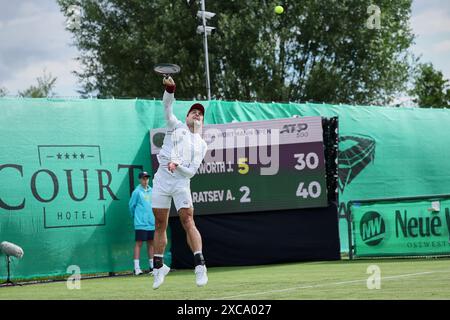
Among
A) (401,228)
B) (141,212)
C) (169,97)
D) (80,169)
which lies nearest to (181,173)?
(169,97)

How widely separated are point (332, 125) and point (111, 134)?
13.9ft

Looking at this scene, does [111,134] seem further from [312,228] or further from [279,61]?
[279,61]

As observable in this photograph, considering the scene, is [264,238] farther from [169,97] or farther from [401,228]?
[169,97]

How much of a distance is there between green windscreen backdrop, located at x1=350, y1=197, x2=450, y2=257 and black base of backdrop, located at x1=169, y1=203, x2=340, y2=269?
0.71m

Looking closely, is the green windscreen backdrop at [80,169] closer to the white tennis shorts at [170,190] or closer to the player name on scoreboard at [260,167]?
the player name on scoreboard at [260,167]

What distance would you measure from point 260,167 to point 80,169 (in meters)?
3.44

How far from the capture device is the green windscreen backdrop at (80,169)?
56.2ft

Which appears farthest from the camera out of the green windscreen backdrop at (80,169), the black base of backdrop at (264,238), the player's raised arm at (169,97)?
the black base of backdrop at (264,238)

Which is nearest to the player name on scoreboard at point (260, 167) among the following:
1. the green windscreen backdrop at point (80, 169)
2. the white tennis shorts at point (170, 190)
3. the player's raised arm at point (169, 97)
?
the green windscreen backdrop at point (80, 169)

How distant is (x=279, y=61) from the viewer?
3956 cm

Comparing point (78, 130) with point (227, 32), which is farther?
point (227, 32)

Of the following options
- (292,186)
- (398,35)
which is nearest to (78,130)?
(292,186)

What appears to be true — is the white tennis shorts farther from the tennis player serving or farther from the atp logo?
the atp logo

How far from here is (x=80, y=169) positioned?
17.9 metres
